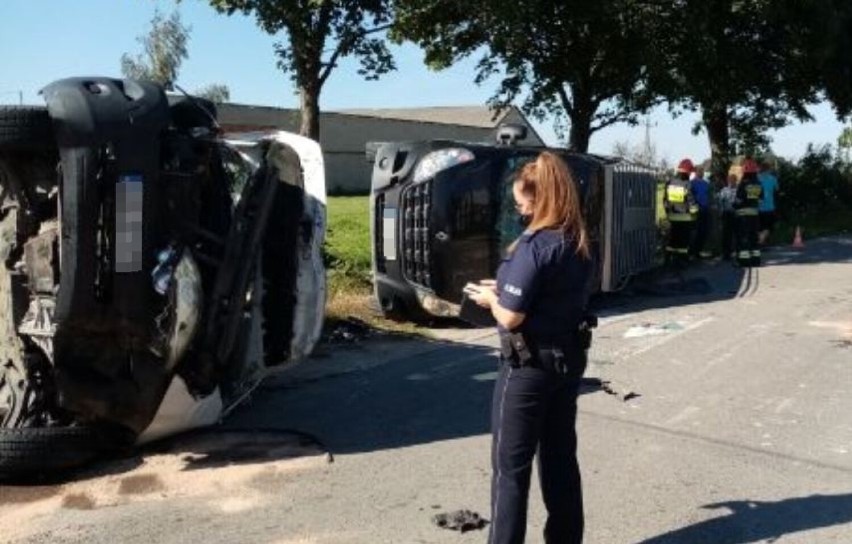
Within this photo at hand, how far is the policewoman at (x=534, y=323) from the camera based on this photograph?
12.3 feet

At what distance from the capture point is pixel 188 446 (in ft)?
18.6

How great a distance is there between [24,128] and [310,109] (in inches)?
317

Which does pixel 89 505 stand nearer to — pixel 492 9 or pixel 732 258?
pixel 492 9

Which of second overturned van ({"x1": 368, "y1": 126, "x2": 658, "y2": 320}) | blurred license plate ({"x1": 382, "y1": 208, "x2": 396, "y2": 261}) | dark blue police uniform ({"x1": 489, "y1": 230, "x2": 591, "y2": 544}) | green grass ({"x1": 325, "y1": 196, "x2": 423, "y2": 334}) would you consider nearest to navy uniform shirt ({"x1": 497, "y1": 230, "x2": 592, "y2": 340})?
dark blue police uniform ({"x1": 489, "y1": 230, "x2": 591, "y2": 544})

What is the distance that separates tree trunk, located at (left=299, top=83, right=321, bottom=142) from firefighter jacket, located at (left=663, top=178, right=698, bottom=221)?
5777 mm

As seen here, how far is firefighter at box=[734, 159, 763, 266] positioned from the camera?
15.5 metres

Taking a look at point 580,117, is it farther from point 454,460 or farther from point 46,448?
point 46,448

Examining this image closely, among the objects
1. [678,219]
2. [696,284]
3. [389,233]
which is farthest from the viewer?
[678,219]

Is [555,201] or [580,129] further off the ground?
[580,129]

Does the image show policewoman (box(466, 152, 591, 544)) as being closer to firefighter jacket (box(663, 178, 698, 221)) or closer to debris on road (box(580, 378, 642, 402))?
debris on road (box(580, 378, 642, 402))

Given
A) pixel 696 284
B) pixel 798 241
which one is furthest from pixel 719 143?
pixel 696 284

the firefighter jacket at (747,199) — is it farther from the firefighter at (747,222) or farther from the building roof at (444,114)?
the building roof at (444,114)

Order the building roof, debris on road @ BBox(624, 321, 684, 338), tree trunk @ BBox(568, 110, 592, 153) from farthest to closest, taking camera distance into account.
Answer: the building roof
tree trunk @ BBox(568, 110, 592, 153)
debris on road @ BBox(624, 321, 684, 338)

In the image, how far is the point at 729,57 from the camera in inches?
723
